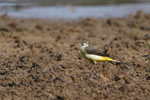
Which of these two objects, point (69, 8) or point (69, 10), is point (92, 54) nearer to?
point (69, 10)

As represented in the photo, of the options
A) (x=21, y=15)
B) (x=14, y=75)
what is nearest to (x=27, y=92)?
(x=14, y=75)

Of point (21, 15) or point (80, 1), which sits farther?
point (80, 1)

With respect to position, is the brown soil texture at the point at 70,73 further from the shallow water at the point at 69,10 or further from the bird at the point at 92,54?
the shallow water at the point at 69,10

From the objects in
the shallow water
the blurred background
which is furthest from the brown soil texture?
the blurred background

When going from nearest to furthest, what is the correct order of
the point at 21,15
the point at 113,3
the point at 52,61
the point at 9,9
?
the point at 52,61 < the point at 21,15 < the point at 9,9 < the point at 113,3

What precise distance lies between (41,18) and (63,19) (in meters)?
1.22

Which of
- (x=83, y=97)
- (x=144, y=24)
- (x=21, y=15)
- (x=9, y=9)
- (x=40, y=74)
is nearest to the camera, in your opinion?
(x=83, y=97)

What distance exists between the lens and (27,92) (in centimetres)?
665

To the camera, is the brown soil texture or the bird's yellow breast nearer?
the brown soil texture

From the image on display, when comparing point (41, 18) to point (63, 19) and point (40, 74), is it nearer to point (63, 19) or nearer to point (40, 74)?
point (63, 19)

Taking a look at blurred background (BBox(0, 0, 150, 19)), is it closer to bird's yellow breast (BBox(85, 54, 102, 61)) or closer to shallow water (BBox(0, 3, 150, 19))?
shallow water (BBox(0, 3, 150, 19))

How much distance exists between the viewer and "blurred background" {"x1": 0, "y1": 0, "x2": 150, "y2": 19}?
18703mm

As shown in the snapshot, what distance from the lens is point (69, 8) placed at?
827 inches

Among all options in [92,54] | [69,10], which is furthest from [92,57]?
[69,10]
